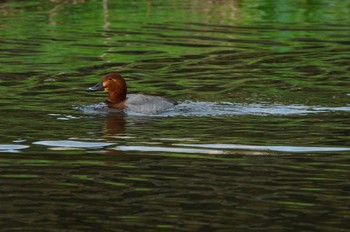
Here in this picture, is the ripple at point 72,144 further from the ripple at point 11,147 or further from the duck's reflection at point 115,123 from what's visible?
the duck's reflection at point 115,123

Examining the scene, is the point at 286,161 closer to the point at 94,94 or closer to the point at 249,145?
the point at 249,145

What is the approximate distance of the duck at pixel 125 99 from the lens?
13055mm

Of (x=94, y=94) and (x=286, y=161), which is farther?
(x=94, y=94)

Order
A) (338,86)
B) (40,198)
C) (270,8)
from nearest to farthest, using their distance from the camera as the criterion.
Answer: (40,198) → (338,86) → (270,8)

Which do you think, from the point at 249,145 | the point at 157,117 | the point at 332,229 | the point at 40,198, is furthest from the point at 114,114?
the point at 332,229

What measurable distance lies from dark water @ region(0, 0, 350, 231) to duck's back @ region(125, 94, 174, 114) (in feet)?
0.39

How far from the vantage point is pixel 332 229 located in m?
7.47

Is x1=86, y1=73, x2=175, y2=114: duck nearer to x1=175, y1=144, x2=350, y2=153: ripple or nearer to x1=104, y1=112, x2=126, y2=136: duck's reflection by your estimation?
x1=104, y1=112, x2=126, y2=136: duck's reflection

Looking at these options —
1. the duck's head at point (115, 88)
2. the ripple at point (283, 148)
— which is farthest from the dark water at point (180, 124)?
the duck's head at point (115, 88)

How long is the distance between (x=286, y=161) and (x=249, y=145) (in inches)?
36.2

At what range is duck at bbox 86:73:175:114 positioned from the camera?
13.1 m

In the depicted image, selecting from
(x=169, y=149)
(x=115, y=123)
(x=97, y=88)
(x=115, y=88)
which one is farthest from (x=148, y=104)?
(x=169, y=149)

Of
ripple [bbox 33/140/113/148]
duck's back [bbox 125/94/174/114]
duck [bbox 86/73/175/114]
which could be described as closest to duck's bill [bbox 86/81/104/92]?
duck [bbox 86/73/175/114]

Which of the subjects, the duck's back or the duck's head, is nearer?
the duck's back
